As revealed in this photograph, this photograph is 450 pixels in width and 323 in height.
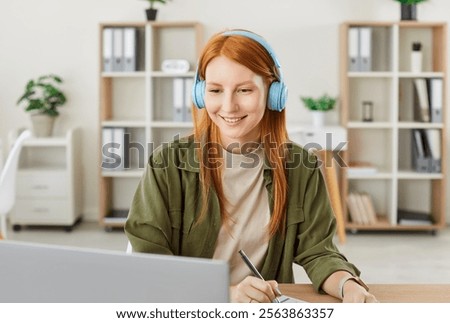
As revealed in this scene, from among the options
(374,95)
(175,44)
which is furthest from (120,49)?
(374,95)

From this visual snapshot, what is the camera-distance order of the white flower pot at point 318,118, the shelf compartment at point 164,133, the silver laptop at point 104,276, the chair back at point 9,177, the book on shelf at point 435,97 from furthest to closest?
1. the shelf compartment at point 164,133
2. the white flower pot at point 318,118
3. the book on shelf at point 435,97
4. the chair back at point 9,177
5. the silver laptop at point 104,276

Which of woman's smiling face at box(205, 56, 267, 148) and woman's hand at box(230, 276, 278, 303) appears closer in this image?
woman's hand at box(230, 276, 278, 303)

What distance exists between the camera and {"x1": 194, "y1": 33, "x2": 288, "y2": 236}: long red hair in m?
1.57

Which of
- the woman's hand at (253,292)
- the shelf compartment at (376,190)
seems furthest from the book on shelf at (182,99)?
the woman's hand at (253,292)

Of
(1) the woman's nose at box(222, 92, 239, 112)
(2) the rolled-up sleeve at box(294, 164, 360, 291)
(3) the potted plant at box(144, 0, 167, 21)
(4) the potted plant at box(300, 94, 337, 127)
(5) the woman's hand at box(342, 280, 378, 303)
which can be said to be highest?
(3) the potted plant at box(144, 0, 167, 21)

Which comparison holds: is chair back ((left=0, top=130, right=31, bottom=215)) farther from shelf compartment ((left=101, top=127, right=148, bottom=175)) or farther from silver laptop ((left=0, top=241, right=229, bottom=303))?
silver laptop ((left=0, top=241, right=229, bottom=303))

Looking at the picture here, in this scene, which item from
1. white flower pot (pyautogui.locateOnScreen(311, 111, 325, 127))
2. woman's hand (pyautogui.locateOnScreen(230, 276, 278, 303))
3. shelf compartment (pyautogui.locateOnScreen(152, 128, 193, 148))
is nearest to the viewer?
woman's hand (pyautogui.locateOnScreen(230, 276, 278, 303))

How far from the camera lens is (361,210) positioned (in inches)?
207

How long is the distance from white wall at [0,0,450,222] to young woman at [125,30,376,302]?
3765 mm

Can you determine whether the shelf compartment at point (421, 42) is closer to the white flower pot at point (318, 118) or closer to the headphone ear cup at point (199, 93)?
the white flower pot at point (318, 118)

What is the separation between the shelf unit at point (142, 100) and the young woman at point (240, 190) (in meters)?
3.48

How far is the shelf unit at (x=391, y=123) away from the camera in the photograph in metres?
5.13

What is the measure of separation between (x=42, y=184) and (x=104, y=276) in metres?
4.53

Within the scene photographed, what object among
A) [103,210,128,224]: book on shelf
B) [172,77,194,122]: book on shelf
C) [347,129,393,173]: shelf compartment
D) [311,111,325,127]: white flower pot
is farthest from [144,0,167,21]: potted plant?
[347,129,393,173]: shelf compartment
